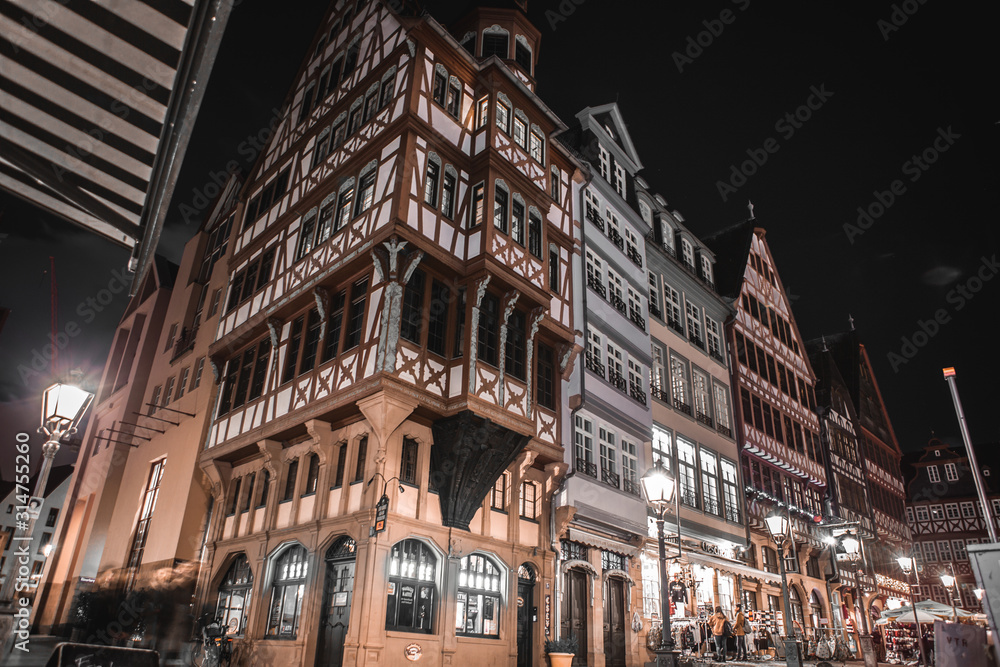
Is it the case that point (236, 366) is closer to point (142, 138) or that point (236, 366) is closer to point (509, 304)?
point (509, 304)

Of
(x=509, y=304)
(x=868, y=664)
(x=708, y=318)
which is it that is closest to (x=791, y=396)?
(x=708, y=318)

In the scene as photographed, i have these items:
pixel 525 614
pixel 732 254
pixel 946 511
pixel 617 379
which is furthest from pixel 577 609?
pixel 946 511

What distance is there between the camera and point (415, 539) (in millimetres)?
13664

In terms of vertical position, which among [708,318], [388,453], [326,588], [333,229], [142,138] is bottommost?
[326,588]

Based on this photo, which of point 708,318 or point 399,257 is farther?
point 708,318

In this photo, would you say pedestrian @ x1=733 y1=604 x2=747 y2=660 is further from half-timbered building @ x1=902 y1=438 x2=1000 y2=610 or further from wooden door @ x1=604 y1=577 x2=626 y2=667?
half-timbered building @ x1=902 y1=438 x2=1000 y2=610

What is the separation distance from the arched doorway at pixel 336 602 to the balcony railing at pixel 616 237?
13917mm

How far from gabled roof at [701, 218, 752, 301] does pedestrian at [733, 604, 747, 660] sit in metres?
14.9

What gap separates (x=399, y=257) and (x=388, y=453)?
14.3 ft

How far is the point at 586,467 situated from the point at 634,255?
907 cm

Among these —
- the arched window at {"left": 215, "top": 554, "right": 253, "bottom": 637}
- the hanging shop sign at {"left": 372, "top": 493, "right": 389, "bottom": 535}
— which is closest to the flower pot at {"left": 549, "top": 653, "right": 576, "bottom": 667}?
the hanging shop sign at {"left": 372, "top": 493, "right": 389, "bottom": 535}

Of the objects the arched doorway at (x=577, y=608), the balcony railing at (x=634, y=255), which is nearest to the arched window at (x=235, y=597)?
the arched doorway at (x=577, y=608)

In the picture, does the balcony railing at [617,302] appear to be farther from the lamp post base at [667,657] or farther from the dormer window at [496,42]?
the lamp post base at [667,657]

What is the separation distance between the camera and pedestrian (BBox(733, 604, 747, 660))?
18472 millimetres
